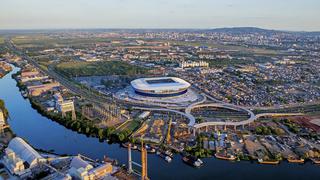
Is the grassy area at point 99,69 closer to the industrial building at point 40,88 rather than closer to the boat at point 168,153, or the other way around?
the industrial building at point 40,88

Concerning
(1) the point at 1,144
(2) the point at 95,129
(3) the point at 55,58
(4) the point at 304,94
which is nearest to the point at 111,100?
(2) the point at 95,129

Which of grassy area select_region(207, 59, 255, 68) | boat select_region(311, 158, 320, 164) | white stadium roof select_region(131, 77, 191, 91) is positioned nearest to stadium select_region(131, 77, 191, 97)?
white stadium roof select_region(131, 77, 191, 91)

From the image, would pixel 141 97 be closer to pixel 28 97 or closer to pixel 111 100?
pixel 111 100

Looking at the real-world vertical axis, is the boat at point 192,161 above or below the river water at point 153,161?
above

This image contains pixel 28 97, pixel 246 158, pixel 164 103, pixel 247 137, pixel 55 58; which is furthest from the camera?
pixel 55 58

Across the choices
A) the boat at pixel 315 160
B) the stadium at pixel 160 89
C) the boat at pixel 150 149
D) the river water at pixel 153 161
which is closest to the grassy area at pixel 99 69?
the stadium at pixel 160 89

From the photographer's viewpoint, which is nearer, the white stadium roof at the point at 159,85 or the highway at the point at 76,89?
the white stadium roof at the point at 159,85

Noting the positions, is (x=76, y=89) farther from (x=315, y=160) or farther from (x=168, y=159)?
(x=315, y=160)
